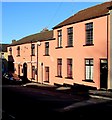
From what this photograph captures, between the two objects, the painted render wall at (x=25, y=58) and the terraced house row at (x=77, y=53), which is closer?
the terraced house row at (x=77, y=53)

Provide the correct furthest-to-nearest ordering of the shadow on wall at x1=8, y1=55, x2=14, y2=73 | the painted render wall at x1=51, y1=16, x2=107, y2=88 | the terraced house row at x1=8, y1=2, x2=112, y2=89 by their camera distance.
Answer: the shadow on wall at x1=8, y1=55, x2=14, y2=73, the painted render wall at x1=51, y1=16, x2=107, y2=88, the terraced house row at x1=8, y1=2, x2=112, y2=89

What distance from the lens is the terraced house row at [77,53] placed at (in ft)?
86.6

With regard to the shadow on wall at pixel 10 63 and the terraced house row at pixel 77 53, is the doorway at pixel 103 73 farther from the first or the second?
the shadow on wall at pixel 10 63

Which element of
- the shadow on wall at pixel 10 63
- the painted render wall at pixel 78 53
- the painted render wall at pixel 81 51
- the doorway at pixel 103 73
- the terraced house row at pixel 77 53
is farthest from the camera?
the shadow on wall at pixel 10 63

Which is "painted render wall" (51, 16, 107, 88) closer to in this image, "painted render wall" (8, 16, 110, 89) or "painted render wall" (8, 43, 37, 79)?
"painted render wall" (8, 16, 110, 89)

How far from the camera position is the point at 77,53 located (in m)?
30.5

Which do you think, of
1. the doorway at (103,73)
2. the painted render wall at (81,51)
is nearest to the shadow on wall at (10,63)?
the painted render wall at (81,51)

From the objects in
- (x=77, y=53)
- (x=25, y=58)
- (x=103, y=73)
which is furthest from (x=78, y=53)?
(x=25, y=58)

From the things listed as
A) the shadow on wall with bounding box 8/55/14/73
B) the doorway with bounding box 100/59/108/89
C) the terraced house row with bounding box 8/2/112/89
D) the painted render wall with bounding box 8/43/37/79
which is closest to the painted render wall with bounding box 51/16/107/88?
the terraced house row with bounding box 8/2/112/89

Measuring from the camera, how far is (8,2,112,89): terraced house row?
26.4 metres

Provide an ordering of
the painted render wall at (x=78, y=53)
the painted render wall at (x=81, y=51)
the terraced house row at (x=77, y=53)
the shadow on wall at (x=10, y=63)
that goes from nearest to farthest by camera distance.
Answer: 1. the terraced house row at (x=77, y=53)
2. the painted render wall at (x=81, y=51)
3. the painted render wall at (x=78, y=53)
4. the shadow on wall at (x=10, y=63)

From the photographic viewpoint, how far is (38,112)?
14.9 metres

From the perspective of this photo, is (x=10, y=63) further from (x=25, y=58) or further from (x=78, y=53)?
(x=78, y=53)

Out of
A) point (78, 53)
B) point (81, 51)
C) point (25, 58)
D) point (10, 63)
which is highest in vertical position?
point (81, 51)
